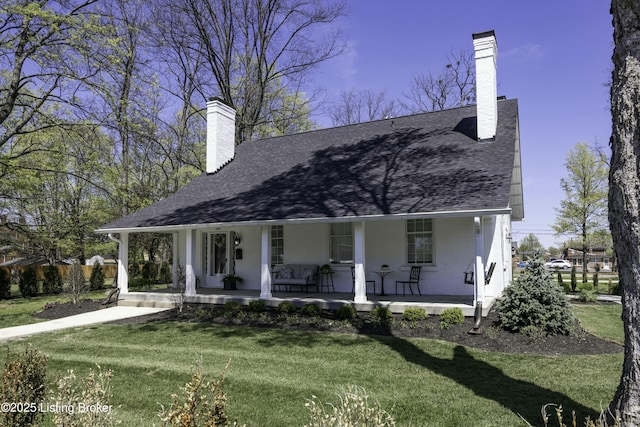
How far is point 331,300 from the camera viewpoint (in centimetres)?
1144

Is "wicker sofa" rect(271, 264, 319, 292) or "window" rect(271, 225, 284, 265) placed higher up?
"window" rect(271, 225, 284, 265)

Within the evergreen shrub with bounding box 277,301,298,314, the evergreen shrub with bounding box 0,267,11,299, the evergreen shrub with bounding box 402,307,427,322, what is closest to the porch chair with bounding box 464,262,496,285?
the evergreen shrub with bounding box 402,307,427,322

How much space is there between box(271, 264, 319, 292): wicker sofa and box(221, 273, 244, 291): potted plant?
1575mm

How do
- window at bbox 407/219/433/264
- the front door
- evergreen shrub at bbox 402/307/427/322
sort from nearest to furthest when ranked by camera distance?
evergreen shrub at bbox 402/307/427/322
window at bbox 407/219/433/264
the front door

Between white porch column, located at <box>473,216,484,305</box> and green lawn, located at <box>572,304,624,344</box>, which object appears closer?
green lawn, located at <box>572,304,624,344</box>

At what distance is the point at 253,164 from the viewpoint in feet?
56.7

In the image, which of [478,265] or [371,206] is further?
[371,206]

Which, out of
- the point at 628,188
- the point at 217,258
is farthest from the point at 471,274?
the point at 217,258

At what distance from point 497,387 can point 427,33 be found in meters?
14.1

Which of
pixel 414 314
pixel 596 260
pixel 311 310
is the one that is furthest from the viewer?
pixel 596 260

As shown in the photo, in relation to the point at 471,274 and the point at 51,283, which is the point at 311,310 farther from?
the point at 51,283

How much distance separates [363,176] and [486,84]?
4.44m

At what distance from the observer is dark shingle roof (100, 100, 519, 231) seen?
11.0m

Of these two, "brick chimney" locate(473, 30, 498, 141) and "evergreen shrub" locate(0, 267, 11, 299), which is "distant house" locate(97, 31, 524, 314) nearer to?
"brick chimney" locate(473, 30, 498, 141)
